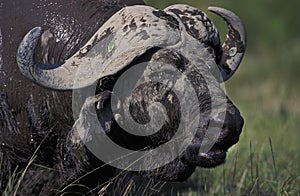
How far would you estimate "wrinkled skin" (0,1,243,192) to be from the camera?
431 cm

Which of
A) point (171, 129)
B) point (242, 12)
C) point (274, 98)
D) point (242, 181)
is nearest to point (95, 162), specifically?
→ point (171, 129)

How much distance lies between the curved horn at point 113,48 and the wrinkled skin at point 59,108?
2.6 inches

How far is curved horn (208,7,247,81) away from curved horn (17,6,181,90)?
0.47 m

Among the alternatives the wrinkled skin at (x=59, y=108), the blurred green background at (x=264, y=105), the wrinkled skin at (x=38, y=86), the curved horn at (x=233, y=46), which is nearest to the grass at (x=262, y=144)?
the blurred green background at (x=264, y=105)

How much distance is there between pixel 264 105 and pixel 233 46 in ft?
24.5

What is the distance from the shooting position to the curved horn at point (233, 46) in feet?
15.4

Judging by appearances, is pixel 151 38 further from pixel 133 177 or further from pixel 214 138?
pixel 133 177

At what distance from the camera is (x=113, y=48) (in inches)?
170

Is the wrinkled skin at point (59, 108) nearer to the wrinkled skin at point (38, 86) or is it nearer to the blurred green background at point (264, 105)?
the wrinkled skin at point (38, 86)

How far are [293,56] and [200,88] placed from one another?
38.3ft

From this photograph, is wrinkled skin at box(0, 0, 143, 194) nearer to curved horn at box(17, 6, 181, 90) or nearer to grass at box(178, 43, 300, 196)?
curved horn at box(17, 6, 181, 90)

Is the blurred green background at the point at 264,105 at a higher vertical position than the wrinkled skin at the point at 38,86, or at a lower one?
lower

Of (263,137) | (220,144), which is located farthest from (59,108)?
(263,137)

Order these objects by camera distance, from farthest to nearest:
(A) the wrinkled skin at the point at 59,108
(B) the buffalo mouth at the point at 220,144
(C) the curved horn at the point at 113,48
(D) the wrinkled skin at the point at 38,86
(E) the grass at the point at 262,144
Result: 1. (E) the grass at the point at 262,144
2. (D) the wrinkled skin at the point at 38,86
3. (A) the wrinkled skin at the point at 59,108
4. (C) the curved horn at the point at 113,48
5. (B) the buffalo mouth at the point at 220,144
